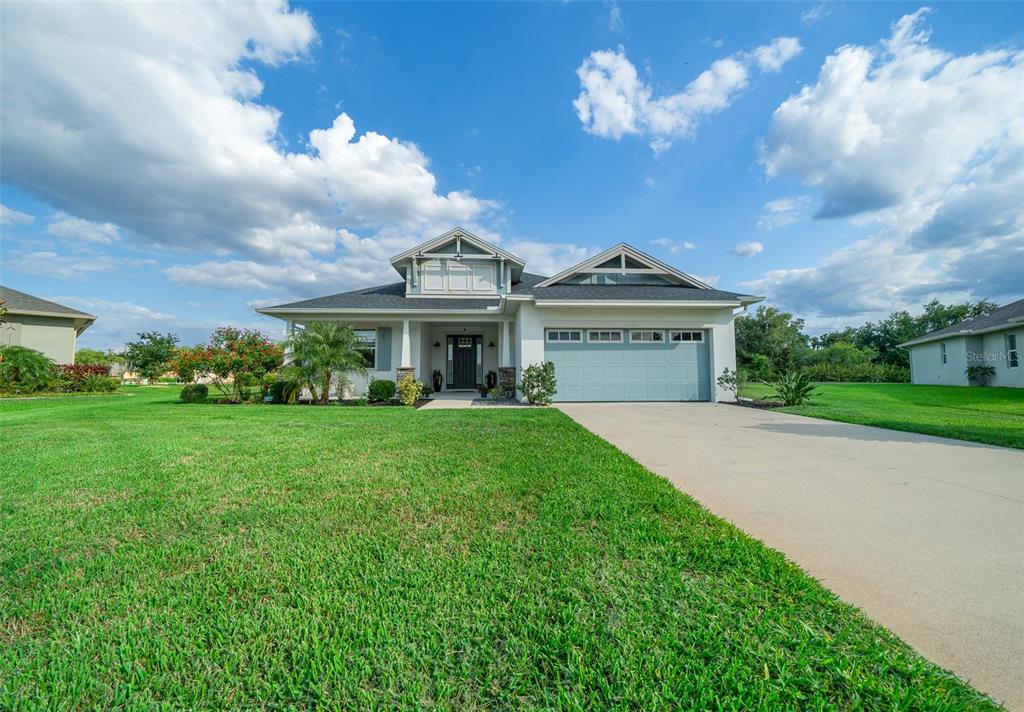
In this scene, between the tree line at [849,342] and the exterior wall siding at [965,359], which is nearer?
the exterior wall siding at [965,359]

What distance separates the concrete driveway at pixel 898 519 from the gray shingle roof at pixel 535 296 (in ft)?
24.0

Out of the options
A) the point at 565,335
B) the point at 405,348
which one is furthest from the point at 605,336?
the point at 405,348

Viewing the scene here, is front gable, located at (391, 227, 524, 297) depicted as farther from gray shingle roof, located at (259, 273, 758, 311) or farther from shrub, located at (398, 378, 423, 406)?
shrub, located at (398, 378, 423, 406)

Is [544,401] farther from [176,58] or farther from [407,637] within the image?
[176,58]

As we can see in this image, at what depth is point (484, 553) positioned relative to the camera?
2.25 m

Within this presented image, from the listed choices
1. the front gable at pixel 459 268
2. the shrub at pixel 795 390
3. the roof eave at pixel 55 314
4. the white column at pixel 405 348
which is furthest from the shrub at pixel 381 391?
the roof eave at pixel 55 314

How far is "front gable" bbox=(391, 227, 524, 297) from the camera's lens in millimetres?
15305

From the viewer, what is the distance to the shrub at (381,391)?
39.9 feet

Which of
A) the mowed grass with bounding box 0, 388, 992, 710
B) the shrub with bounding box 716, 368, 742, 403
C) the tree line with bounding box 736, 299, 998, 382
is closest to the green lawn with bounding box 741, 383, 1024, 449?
the shrub with bounding box 716, 368, 742, 403

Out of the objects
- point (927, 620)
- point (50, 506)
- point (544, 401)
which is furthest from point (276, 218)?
point (927, 620)

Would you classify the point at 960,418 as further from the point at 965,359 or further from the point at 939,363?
the point at 939,363

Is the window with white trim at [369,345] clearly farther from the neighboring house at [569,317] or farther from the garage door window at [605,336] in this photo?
the garage door window at [605,336]

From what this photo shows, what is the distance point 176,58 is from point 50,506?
1039 centimetres

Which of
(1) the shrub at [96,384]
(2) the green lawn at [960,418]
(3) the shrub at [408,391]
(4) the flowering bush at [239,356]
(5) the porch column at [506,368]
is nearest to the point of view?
(2) the green lawn at [960,418]
